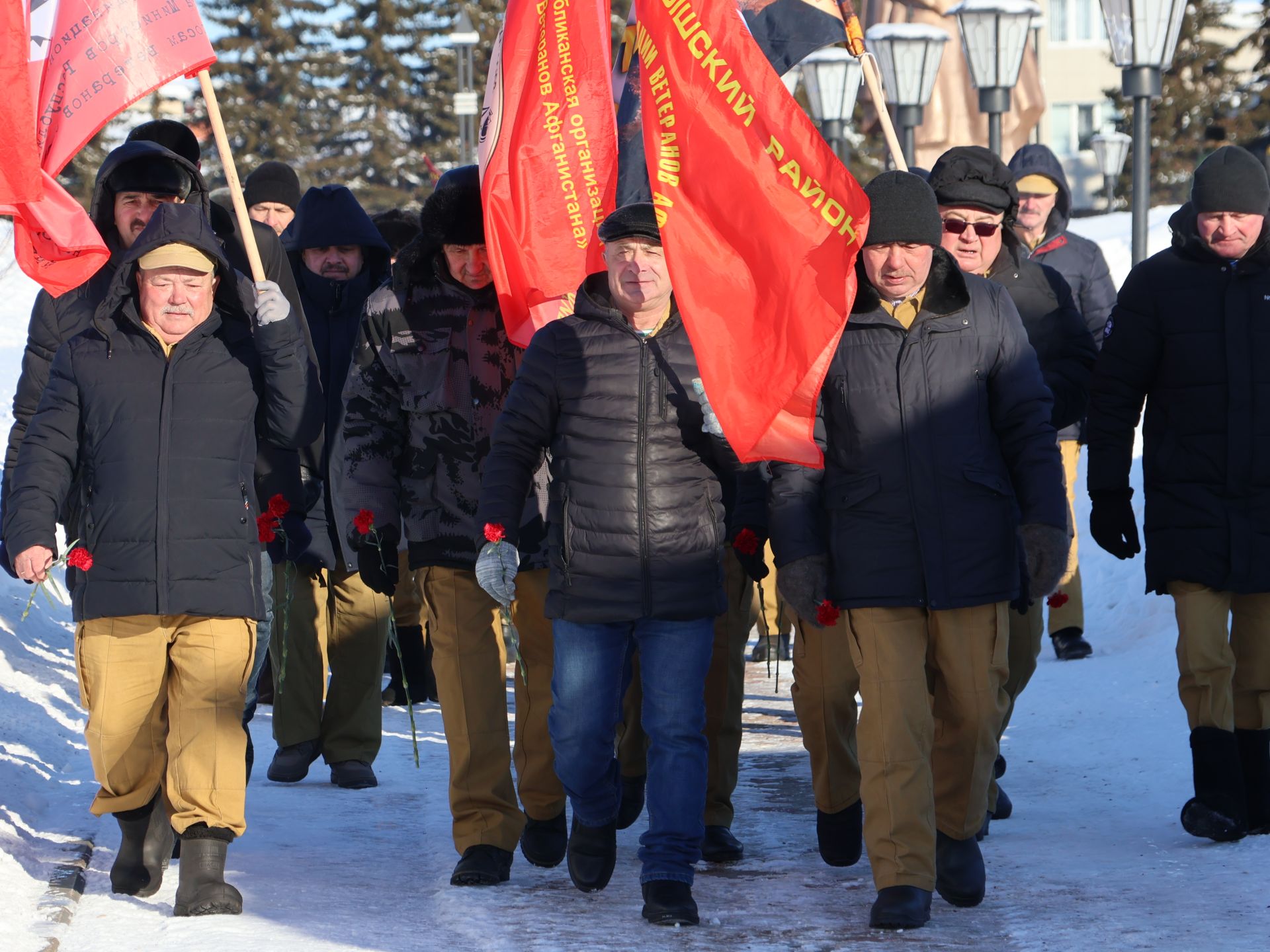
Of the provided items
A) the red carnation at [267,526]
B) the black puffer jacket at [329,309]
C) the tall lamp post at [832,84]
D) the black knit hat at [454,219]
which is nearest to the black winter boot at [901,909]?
the red carnation at [267,526]

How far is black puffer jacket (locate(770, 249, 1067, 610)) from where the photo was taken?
5.71m

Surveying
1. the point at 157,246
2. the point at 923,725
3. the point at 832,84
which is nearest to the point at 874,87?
the point at 923,725

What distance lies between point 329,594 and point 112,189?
2260mm

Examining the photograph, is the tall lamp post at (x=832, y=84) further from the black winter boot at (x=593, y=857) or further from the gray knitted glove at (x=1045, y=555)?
the black winter boot at (x=593, y=857)

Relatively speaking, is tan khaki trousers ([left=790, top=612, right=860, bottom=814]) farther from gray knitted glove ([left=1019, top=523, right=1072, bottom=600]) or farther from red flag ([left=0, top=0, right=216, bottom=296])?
red flag ([left=0, top=0, right=216, bottom=296])

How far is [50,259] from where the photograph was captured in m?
6.50

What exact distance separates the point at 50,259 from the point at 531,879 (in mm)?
2501

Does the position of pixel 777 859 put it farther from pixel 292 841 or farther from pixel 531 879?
pixel 292 841

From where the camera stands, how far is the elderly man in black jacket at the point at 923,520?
568 cm

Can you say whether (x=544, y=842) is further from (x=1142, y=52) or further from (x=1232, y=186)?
(x=1142, y=52)

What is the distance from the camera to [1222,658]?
21.4 feet

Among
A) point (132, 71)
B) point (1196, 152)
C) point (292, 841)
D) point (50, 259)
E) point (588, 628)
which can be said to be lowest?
point (1196, 152)

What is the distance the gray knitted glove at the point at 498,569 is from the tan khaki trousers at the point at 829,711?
40.2 inches

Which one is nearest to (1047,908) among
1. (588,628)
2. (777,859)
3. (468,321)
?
(777,859)
